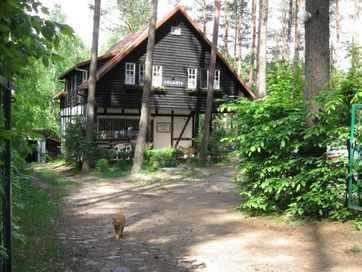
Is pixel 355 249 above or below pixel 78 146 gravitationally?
below

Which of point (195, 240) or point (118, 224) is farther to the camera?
point (118, 224)

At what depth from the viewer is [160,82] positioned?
23828 millimetres

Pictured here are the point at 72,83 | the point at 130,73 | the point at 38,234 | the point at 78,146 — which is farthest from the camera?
the point at 72,83

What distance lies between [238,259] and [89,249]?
2290 millimetres

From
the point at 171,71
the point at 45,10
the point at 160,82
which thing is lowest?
the point at 45,10

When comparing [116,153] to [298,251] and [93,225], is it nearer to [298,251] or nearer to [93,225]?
[93,225]

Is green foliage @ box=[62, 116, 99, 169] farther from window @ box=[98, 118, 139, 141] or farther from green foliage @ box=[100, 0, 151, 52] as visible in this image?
green foliage @ box=[100, 0, 151, 52]

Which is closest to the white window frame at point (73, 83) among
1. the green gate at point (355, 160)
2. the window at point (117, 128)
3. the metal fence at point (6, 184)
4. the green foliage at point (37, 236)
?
the window at point (117, 128)

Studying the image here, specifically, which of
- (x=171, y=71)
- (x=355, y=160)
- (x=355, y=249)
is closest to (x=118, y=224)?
(x=355, y=249)

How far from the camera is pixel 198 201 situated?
11.7 metres

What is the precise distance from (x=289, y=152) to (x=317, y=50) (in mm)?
2116

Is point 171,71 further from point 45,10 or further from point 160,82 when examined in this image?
point 45,10

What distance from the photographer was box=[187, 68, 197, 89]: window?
24.7 meters

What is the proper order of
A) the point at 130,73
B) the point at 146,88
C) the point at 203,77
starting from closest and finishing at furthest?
the point at 146,88 < the point at 130,73 < the point at 203,77
